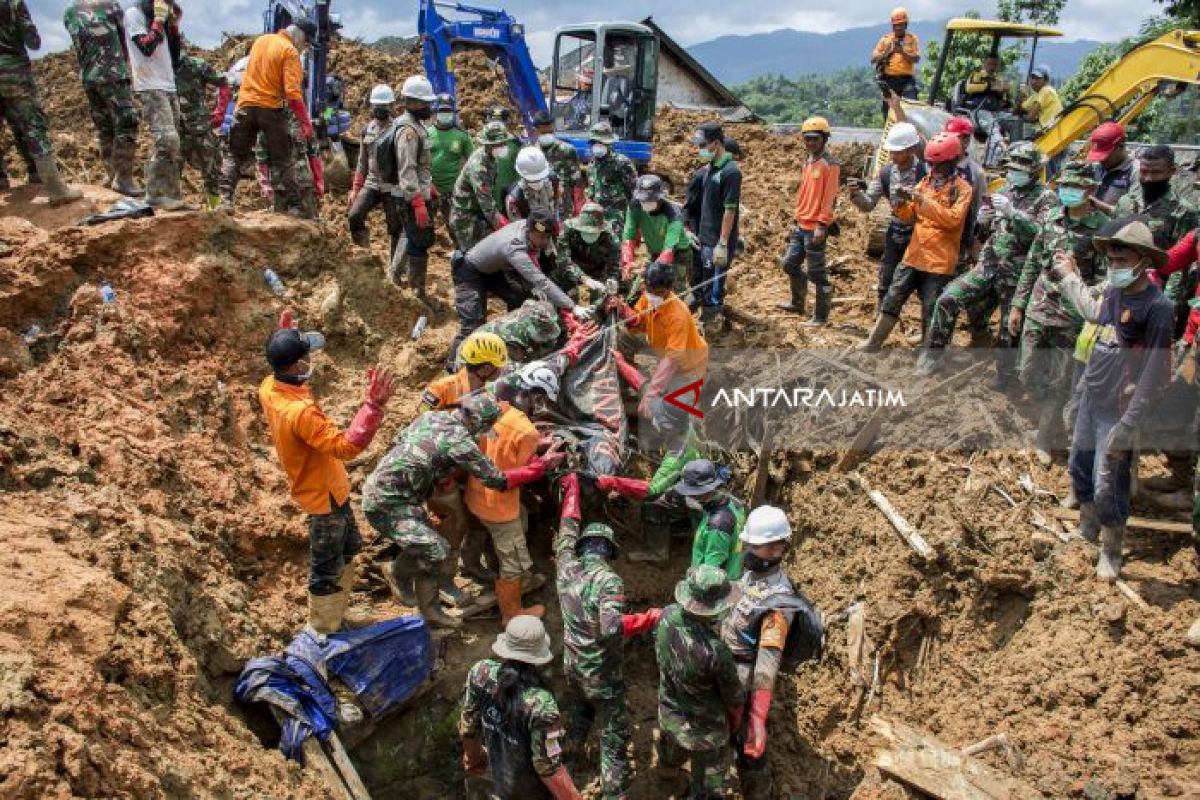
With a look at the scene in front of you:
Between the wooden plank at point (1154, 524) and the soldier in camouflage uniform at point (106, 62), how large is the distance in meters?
7.79

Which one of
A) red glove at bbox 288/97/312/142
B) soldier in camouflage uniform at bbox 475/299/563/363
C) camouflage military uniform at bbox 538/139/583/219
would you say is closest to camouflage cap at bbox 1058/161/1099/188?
soldier in camouflage uniform at bbox 475/299/563/363

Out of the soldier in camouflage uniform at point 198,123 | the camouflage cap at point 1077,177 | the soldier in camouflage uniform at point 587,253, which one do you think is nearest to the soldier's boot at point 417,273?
the soldier in camouflage uniform at point 587,253

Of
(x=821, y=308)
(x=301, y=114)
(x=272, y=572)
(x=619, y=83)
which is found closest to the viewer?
(x=272, y=572)

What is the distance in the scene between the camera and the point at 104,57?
22.4 feet

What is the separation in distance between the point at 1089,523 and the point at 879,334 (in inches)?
99.2

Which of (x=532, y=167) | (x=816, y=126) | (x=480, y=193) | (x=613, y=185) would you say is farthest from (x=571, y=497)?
(x=816, y=126)

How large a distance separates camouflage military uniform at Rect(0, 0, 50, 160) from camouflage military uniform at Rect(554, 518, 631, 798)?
18.7 feet

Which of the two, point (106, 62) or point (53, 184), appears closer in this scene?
point (106, 62)

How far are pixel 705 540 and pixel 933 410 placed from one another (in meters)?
2.66

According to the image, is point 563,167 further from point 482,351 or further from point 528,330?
point 482,351

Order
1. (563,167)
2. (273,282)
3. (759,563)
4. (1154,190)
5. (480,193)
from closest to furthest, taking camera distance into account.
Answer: (759,563) < (1154,190) < (273,282) < (480,193) < (563,167)

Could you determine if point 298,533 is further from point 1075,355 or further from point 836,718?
point 1075,355

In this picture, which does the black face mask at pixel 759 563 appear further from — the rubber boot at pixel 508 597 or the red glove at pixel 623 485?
the rubber boot at pixel 508 597

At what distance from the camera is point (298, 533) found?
230 inches
